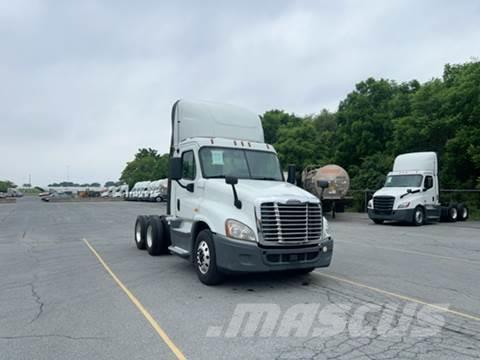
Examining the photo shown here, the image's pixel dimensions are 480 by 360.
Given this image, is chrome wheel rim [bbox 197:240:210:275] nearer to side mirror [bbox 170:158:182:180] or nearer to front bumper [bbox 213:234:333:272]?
front bumper [bbox 213:234:333:272]

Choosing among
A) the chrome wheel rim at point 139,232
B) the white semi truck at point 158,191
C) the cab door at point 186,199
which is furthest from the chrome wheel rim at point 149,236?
the white semi truck at point 158,191

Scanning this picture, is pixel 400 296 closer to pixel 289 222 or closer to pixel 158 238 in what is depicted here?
pixel 289 222

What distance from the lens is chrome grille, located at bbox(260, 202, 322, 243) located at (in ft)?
22.3

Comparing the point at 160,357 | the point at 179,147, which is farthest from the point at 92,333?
the point at 179,147

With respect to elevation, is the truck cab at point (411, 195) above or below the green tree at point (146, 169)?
Answer: below

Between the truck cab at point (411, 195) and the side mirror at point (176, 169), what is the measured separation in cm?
1444

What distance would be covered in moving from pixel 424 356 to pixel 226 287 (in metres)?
3.62

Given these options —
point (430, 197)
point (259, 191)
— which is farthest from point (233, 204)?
point (430, 197)

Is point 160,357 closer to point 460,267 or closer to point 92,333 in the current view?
point 92,333

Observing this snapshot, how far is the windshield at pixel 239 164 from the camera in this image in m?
8.16

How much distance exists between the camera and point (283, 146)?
37.5 m

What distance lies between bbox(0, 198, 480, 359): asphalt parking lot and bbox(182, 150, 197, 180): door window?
2002 mm

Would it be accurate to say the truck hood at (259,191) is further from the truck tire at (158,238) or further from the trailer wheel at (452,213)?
the trailer wheel at (452,213)

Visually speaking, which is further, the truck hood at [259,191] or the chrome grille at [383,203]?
the chrome grille at [383,203]
